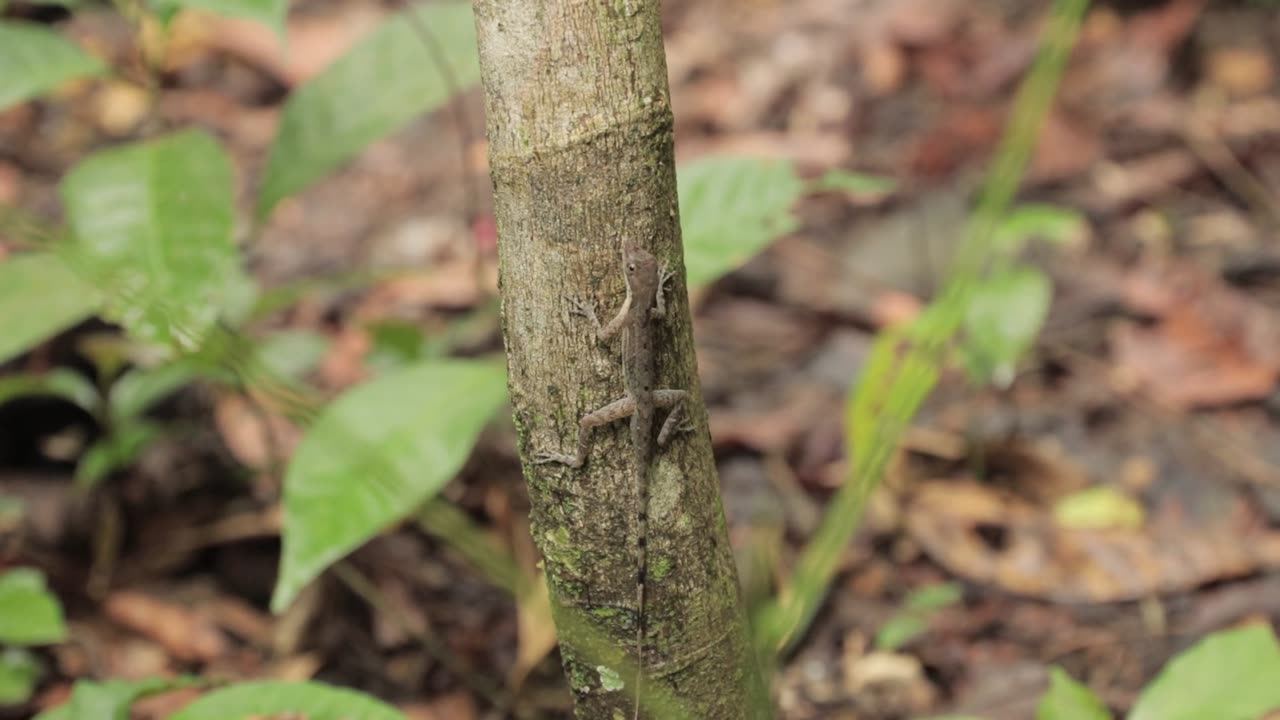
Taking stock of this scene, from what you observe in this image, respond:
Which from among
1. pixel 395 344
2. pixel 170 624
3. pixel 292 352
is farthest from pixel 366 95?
pixel 170 624

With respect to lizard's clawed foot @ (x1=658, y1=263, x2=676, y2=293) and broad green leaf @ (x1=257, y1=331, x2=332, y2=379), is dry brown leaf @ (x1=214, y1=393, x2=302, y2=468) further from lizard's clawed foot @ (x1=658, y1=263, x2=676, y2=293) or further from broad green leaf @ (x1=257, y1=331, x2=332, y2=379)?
lizard's clawed foot @ (x1=658, y1=263, x2=676, y2=293)

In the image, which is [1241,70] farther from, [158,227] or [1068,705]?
[158,227]

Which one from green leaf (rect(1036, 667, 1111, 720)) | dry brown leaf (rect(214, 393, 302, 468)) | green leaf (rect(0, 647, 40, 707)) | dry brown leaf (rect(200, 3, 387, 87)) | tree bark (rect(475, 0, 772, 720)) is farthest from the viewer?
dry brown leaf (rect(200, 3, 387, 87))

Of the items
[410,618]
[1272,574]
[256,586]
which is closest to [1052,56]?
[1272,574]

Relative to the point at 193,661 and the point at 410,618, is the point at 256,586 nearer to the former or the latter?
the point at 193,661

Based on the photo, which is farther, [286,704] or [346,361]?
[346,361]

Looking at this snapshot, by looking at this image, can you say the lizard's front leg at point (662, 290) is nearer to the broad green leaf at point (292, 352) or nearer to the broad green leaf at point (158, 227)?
the broad green leaf at point (158, 227)

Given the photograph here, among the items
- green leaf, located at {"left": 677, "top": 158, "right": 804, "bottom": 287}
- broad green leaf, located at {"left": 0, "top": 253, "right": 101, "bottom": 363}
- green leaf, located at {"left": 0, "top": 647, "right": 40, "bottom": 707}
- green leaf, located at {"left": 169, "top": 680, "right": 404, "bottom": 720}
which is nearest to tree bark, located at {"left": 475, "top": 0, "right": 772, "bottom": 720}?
green leaf, located at {"left": 169, "top": 680, "right": 404, "bottom": 720}
